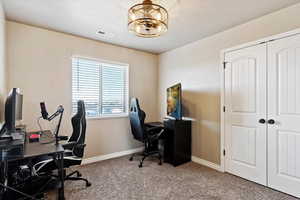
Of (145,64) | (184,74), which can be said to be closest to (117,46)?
(145,64)

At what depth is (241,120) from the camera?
9.04 feet

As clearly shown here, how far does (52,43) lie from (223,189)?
3746 millimetres

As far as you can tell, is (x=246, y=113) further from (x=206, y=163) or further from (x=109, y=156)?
(x=109, y=156)

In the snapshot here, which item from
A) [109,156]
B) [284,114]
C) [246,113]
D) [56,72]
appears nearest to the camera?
[284,114]

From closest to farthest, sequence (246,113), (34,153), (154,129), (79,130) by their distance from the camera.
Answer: (34,153) < (79,130) < (246,113) < (154,129)

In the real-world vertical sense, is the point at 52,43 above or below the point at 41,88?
above

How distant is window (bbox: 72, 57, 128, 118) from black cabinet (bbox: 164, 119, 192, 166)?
47.3 inches

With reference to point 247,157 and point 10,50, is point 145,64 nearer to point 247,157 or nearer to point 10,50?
point 10,50

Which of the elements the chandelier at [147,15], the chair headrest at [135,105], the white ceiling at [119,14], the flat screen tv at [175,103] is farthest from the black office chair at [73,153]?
the flat screen tv at [175,103]

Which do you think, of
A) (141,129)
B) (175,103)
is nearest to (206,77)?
(175,103)

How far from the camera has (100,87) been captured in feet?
11.8

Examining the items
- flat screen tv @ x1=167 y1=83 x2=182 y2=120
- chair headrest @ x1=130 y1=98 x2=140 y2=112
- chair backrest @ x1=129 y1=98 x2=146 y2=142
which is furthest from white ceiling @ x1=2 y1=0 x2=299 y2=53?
chair backrest @ x1=129 y1=98 x2=146 y2=142

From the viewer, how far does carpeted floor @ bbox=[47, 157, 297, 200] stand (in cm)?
221

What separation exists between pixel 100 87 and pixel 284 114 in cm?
329
